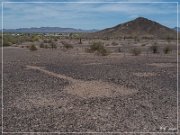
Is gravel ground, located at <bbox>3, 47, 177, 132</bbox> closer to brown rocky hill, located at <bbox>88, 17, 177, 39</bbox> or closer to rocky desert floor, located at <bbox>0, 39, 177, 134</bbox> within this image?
rocky desert floor, located at <bbox>0, 39, 177, 134</bbox>

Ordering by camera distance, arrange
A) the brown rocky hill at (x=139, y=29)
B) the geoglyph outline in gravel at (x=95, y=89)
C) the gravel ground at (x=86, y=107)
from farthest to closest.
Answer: the brown rocky hill at (x=139, y=29), the geoglyph outline in gravel at (x=95, y=89), the gravel ground at (x=86, y=107)

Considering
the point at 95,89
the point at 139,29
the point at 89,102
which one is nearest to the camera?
the point at 89,102

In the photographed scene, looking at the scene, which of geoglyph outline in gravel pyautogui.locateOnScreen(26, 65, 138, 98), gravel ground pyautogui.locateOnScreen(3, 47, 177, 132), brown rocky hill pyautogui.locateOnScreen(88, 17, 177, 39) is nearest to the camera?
gravel ground pyautogui.locateOnScreen(3, 47, 177, 132)

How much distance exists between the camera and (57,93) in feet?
54.2

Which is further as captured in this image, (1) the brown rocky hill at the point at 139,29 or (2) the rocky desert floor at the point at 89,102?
(1) the brown rocky hill at the point at 139,29

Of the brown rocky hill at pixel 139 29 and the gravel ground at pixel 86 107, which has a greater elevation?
the brown rocky hill at pixel 139 29

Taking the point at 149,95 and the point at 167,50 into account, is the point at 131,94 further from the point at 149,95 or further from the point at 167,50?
the point at 167,50

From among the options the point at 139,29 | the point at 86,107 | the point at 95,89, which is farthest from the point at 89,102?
the point at 139,29

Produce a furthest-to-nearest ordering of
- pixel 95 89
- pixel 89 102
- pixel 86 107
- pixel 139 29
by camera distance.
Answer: pixel 139 29 < pixel 95 89 < pixel 89 102 < pixel 86 107

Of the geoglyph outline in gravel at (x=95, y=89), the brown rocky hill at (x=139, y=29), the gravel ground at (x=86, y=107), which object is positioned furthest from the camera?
the brown rocky hill at (x=139, y=29)

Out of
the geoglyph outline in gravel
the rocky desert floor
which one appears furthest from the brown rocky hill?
the geoglyph outline in gravel

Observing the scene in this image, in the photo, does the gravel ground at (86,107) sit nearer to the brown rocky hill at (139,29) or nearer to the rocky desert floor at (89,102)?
the rocky desert floor at (89,102)

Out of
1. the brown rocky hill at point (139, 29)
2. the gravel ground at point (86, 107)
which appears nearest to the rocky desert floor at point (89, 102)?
the gravel ground at point (86, 107)

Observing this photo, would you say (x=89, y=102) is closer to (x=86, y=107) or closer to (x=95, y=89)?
(x=86, y=107)
